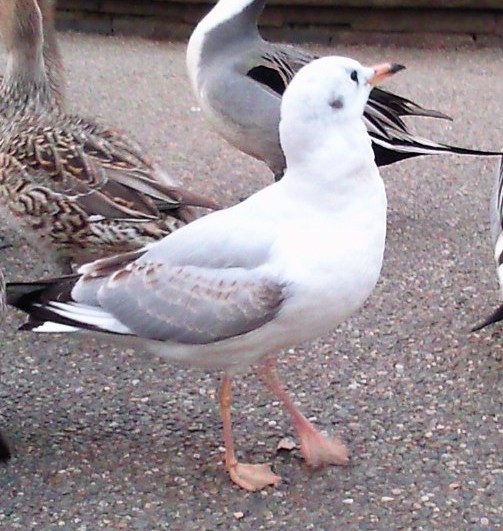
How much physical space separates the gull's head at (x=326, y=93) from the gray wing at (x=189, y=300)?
37cm

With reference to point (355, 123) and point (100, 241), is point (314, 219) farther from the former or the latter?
point (100, 241)

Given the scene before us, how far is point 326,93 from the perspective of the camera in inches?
88.5

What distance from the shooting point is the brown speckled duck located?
310 cm

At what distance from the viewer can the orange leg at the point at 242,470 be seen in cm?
234

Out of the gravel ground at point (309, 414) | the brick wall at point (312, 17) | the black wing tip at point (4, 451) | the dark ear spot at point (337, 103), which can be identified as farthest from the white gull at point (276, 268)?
the brick wall at point (312, 17)

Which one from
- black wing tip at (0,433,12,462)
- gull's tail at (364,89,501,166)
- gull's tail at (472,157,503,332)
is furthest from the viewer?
gull's tail at (364,89,501,166)

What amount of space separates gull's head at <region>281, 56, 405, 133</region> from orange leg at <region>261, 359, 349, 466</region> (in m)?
0.64

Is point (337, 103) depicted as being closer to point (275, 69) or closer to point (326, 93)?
point (326, 93)

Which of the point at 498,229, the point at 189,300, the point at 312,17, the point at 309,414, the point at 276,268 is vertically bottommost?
the point at 312,17

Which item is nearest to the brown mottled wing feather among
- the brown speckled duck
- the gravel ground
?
the brown speckled duck

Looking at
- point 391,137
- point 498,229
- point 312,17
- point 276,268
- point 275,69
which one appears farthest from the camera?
point 312,17

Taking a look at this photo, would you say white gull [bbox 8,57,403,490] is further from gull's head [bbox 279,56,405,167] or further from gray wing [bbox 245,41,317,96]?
gray wing [bbox 245,41,317,96]

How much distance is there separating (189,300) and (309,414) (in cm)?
58

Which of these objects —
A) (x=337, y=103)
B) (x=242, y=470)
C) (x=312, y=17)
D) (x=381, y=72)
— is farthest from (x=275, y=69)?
(x=312, y=17)
